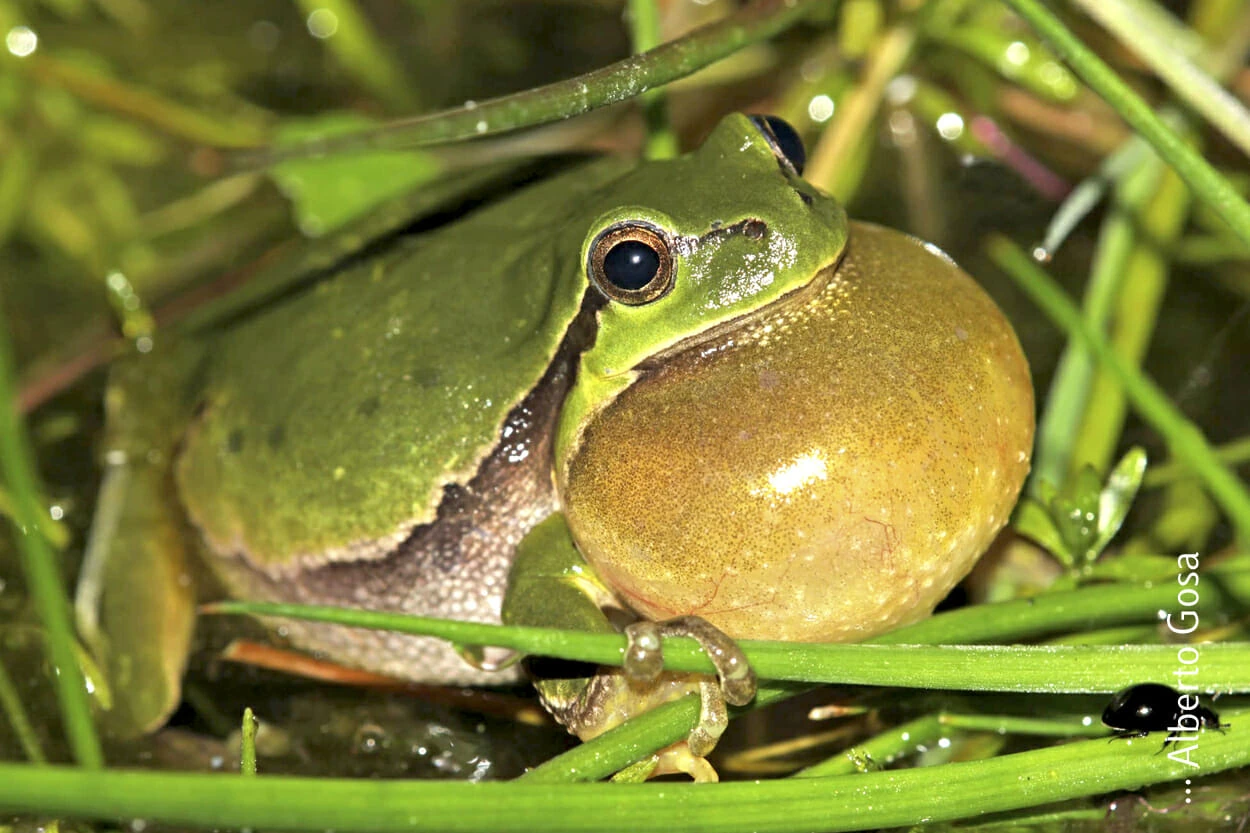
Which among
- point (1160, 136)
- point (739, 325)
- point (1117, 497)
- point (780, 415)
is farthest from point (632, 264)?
point (1117, 497)

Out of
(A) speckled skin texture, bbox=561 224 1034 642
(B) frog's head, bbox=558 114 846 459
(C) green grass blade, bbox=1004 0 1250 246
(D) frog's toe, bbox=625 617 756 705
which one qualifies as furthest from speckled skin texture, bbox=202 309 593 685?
(C) green grass blade, bbox=1004 0 1250 246

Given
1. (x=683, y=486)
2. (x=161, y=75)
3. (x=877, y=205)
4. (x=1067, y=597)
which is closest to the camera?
(x=683, y=486)

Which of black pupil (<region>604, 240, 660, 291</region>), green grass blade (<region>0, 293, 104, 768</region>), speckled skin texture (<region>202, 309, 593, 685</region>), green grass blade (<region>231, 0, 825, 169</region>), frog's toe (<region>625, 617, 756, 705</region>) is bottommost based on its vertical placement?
frog's toe (<region>625, 617, 756, 705</region>)

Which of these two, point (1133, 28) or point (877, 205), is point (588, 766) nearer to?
point (1133, 28)

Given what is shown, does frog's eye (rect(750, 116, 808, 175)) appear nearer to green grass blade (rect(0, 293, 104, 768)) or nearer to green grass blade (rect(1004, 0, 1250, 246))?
green grass blade (rect(1004, 0, 1250, 246))

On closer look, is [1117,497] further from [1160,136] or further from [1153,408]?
[1160,136]

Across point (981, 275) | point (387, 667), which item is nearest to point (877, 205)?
point (981, 275)
